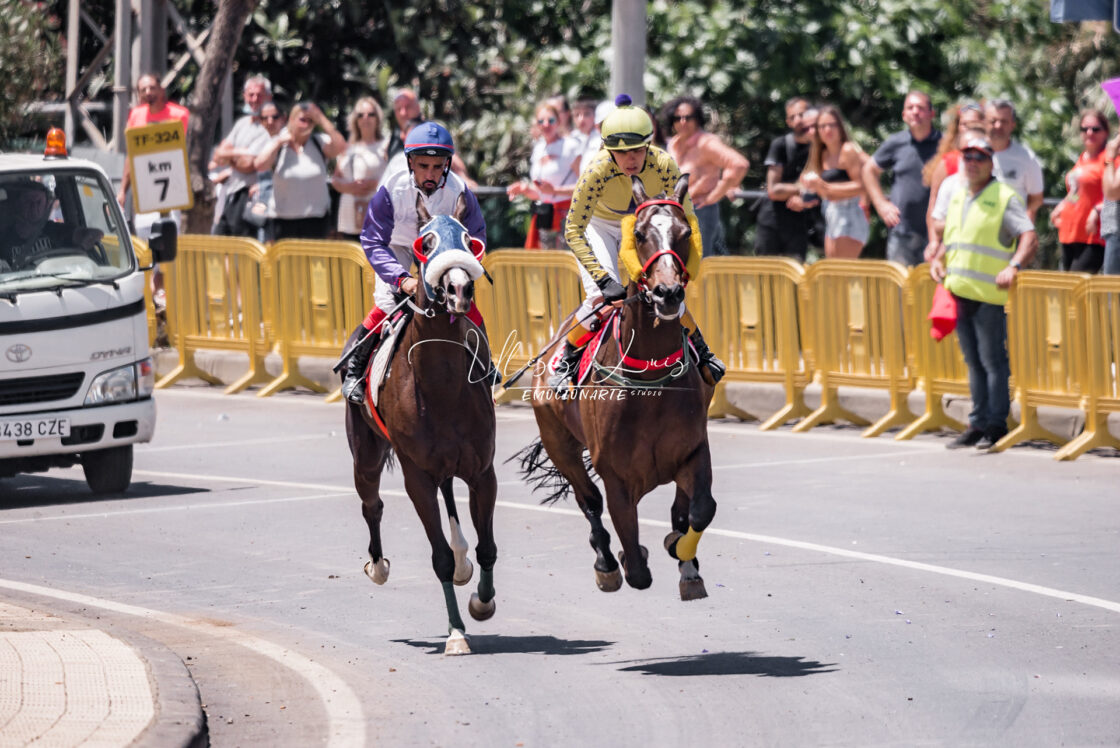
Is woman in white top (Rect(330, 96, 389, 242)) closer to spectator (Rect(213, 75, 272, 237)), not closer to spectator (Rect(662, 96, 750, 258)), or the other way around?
spectator (Rect(213, 75, 272, 237))

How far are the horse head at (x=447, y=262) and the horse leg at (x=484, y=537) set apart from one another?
97cm

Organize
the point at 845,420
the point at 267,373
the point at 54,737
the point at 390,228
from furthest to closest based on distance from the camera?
the point at 267,373 → the point at 845,420 → the point at 390,228 → the point at 54,737

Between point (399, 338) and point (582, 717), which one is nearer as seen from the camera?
point (582, 717)

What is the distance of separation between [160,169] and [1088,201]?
888 cm

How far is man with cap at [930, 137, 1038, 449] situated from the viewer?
15.7 m

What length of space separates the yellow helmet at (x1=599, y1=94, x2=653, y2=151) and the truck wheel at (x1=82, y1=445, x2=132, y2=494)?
19.6 ft

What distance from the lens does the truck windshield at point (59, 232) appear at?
561 inches

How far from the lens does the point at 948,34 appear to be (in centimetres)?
2472

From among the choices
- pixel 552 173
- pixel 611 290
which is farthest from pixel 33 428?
pixel 552 173


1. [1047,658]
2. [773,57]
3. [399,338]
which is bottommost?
[1047,658]

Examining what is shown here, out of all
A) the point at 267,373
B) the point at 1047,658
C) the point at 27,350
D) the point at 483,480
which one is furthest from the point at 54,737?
the point at 267,373

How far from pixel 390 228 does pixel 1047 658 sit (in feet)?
11.9

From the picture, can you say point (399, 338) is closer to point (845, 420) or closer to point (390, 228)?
point (390, 228)

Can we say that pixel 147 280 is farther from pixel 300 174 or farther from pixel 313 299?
pixel 313 299
